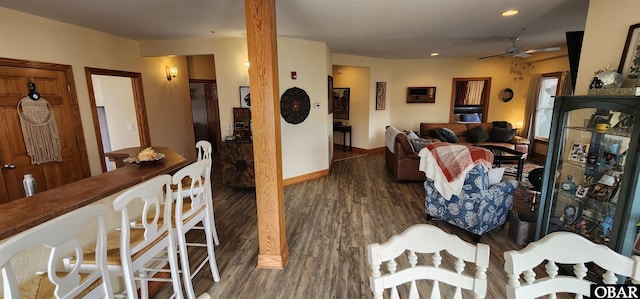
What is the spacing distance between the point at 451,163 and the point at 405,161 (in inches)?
70.1

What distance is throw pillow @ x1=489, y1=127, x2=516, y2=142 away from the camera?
6094 mm

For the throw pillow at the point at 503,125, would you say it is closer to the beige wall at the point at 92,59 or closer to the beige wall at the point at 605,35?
the beige wall at the point at 605,35

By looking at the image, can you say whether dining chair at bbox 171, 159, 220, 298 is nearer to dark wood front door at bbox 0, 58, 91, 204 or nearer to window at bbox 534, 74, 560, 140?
dark wood front door at bbox 0, 58, 91, 204

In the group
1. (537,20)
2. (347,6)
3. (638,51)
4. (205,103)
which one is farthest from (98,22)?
(537,20)

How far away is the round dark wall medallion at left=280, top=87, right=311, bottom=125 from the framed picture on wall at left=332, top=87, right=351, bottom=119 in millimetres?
2711

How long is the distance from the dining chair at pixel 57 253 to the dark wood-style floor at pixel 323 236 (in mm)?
1008

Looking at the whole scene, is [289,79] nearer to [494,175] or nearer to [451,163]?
[451,163]

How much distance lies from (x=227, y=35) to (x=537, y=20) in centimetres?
438

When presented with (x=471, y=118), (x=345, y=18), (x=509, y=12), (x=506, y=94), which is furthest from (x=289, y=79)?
(x=506, y=94)

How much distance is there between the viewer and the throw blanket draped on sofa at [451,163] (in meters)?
2.71

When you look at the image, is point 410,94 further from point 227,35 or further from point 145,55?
point 145,55

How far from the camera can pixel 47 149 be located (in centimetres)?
325

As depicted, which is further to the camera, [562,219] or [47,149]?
[47,149]

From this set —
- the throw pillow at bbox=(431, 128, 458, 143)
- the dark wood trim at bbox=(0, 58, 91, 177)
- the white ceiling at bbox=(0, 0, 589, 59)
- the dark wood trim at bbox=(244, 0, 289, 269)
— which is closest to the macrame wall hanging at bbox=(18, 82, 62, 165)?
the dark wood trim at bbox=(0, 58, 91, 177)
